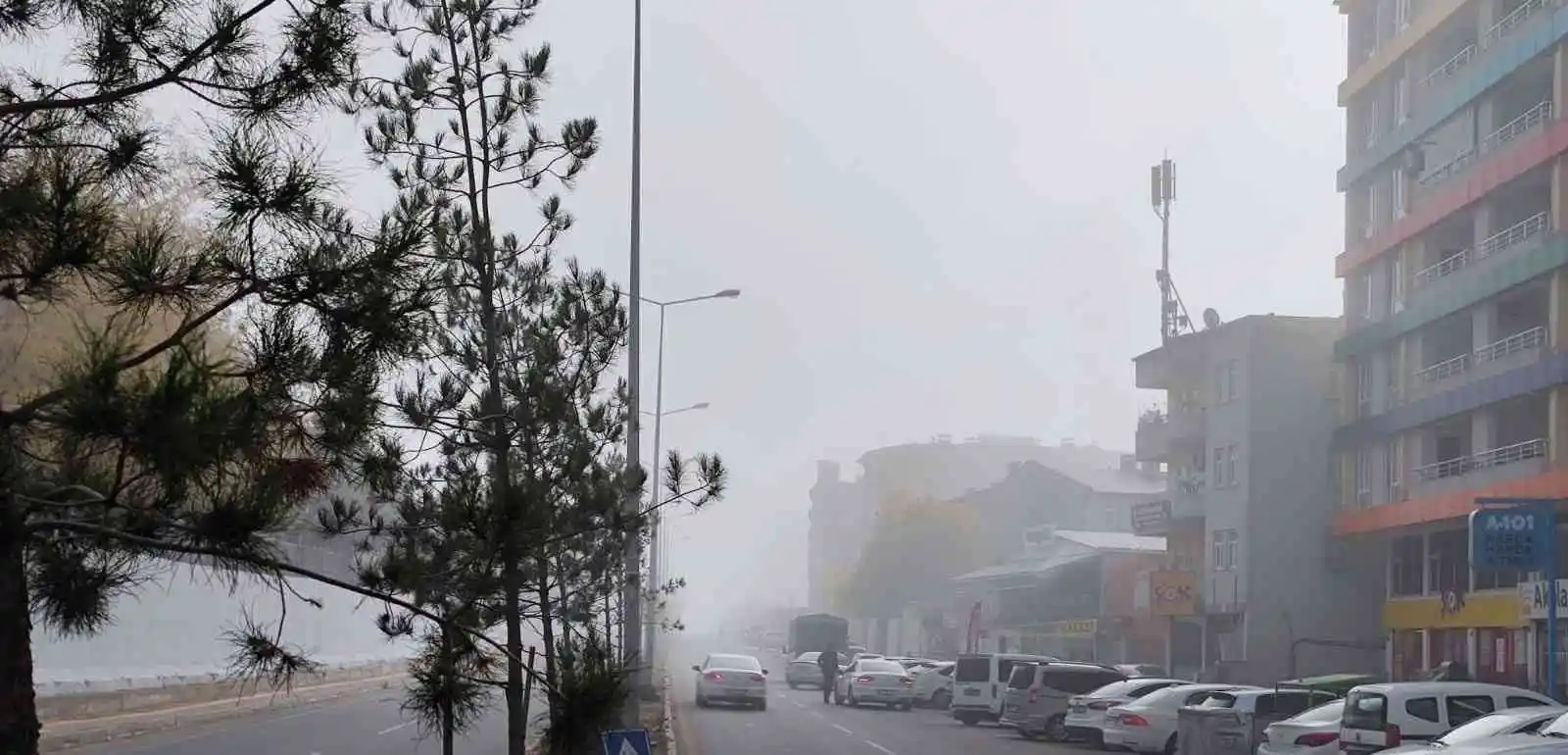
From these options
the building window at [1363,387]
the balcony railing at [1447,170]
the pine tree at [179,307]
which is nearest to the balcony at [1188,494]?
the building window at [1363,387]

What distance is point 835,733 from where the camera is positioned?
36.4 meters

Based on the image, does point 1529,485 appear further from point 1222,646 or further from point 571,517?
point 571,517

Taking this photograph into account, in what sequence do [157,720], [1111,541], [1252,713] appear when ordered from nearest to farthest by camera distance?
[1252,713] < [157,720] < [1111,541]

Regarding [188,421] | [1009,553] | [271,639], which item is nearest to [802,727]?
[271,639]

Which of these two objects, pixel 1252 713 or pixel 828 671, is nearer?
pixel 1252 713

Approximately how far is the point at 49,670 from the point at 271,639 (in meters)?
29.7

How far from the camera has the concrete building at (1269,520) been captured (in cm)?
5325

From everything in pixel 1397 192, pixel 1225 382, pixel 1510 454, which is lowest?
pixel 1510 454

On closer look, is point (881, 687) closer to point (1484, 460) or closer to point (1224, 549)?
point (1224, 549)

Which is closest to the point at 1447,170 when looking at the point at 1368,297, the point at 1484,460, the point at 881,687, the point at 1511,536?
the point at 1368,297

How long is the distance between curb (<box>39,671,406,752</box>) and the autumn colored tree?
6027 centimetres

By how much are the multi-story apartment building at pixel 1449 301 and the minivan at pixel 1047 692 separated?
29.1 ft

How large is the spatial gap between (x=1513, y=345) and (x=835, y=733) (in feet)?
57.5

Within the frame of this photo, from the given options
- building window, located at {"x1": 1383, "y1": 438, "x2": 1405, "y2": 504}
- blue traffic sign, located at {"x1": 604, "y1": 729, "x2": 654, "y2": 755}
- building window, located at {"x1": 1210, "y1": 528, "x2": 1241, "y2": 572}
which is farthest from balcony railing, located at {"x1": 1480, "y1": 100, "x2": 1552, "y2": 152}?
blue traffic sign, located at {"x1": 604, "y1": 729, "x2": 654, "y2": 755}
